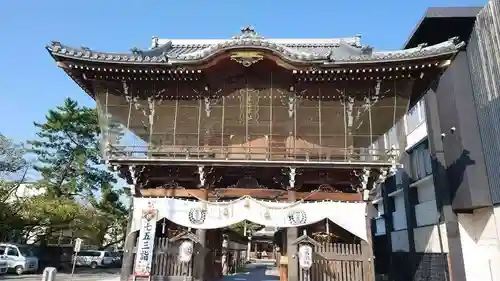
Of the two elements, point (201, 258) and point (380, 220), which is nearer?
point (201, 258)

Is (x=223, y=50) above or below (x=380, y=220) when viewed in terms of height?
above

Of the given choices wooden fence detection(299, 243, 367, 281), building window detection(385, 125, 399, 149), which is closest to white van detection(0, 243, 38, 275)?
wooden fence detection(299, 243, 367, 281)

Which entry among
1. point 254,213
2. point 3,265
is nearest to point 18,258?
point 3,265

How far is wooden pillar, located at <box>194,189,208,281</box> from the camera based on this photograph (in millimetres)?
12773

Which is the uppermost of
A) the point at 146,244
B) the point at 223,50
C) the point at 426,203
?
the point at 223,50

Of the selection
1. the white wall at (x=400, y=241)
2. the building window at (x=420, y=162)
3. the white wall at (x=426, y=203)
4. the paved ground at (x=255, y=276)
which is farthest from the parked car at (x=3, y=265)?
the building window at (x=420, y=162)

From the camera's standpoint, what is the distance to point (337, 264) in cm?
1255

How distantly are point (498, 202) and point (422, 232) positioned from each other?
566 cm

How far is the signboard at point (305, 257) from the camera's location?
12.0 metres

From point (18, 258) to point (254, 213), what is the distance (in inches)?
914

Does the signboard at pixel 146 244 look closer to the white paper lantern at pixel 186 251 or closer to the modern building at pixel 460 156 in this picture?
the white paper lantern at pixel 186 251

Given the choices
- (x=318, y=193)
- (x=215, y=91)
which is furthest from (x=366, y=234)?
(x=215, y=91)

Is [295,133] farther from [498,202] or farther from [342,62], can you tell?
[498,202]

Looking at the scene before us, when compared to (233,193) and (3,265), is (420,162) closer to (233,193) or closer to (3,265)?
(233,193)
